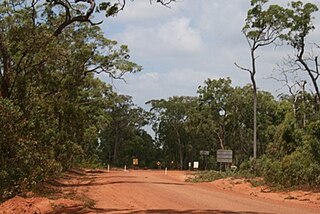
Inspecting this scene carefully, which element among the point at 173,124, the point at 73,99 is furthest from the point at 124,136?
the point at 73,99

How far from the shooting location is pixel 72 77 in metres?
30.4

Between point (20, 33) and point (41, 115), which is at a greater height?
point (20, 33)

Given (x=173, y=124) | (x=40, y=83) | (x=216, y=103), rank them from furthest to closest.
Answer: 1. (x=173, y=124)
2. (x=216, y=103)
3. (x=40, y=83)

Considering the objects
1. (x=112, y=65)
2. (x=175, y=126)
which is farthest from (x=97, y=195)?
(x=175, y=126)

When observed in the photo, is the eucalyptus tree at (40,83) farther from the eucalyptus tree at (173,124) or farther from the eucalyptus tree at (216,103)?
the eucalyptus tree at (173,124)

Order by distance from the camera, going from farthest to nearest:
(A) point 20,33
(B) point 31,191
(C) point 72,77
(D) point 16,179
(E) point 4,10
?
(C) point 72,77, (E) point 4,10, (A) point 20,33, (B) point 31,191, (D) point 16,179

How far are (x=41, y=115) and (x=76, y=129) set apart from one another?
1231 centimetres

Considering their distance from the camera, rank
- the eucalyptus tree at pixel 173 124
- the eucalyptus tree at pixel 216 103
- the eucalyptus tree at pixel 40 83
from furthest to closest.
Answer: the eucalyptus tree at pixel 173 124, the eucalyptus tree at pixel 216 103, the eucalyptus tree at pixel 40 83

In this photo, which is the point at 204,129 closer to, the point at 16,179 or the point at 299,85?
the point at 299,85

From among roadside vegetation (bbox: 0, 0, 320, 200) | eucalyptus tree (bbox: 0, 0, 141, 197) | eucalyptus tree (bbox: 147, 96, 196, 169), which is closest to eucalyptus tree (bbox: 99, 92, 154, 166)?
eucalyptus tree (bbox: 147, 96, 196, 169)

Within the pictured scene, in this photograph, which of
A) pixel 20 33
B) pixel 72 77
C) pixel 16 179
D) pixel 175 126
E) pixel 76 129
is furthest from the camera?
pixel 175 126

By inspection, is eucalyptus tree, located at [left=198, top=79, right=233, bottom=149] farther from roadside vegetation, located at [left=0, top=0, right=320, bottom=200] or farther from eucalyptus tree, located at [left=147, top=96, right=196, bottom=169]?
eucalyptus tree, located at [left=147, top=96, right=196, bottom=169]

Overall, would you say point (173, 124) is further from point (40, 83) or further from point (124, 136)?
point (40, 83)

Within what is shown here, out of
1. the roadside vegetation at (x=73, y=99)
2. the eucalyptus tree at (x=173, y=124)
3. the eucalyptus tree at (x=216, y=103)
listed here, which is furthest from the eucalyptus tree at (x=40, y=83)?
the eucalyptus tree at (x=173, y=124)
